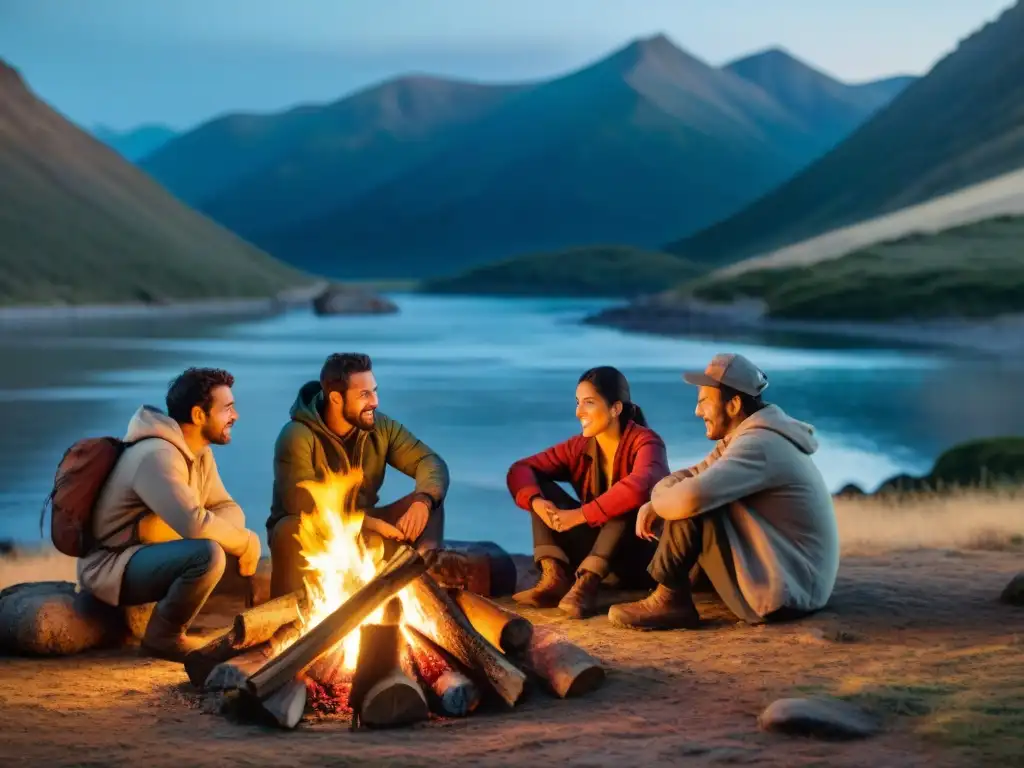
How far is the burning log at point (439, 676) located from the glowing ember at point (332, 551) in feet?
1.26

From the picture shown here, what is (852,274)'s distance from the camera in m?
55.7

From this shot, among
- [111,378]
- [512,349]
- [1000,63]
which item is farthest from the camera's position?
[1000,63]

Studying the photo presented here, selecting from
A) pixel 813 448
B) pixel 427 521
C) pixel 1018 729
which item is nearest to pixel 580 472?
pixel 427 521

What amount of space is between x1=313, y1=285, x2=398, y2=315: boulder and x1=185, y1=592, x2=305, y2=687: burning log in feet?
201

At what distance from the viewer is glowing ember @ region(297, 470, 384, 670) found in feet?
18.9

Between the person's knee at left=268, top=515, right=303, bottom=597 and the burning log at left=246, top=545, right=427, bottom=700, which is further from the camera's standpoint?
the person's knee at left=268, top=515, right=303, bottom=597

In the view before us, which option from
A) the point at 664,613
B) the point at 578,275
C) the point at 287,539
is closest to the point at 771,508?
the point at 664,613

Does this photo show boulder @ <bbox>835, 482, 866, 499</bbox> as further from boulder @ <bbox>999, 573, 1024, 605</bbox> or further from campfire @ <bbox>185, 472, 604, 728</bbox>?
campfire @ <bbox>185, 472, 604, 728</bbox>

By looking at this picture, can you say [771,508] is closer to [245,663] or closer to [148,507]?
[245,663]

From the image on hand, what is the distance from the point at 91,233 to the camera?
3561 inches

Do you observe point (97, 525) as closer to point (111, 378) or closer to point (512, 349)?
point (111, 378)

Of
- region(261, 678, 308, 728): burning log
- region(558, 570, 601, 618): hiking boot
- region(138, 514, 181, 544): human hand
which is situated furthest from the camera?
region(558, 570, 601, 618): hiking boot

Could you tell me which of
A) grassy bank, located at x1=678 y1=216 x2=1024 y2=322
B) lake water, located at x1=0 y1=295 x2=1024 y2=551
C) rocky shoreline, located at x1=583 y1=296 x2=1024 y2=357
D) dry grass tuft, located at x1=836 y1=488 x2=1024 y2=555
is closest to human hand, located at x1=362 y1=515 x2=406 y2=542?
dry grass tuft, located at x1=836 y1=488 x2=1024 y2=555

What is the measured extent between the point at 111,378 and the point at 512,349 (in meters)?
12.4
